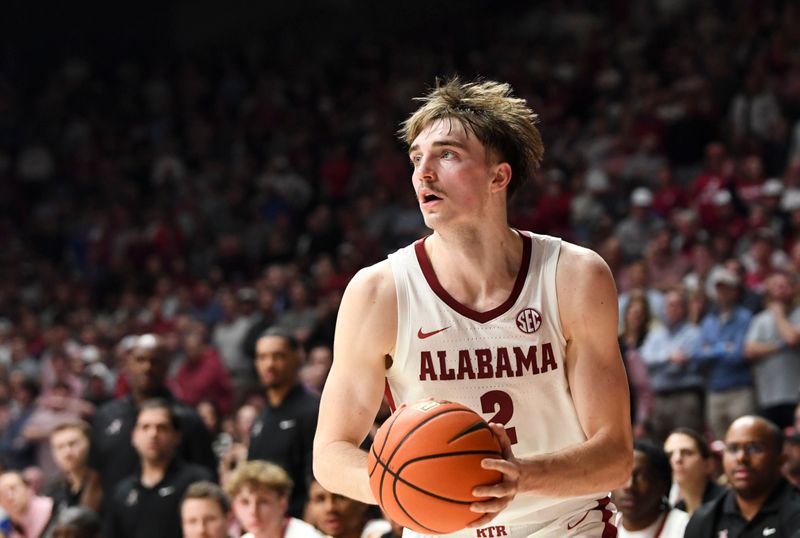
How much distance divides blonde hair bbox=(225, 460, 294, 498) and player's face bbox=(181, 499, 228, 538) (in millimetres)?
190

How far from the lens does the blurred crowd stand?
965 cm

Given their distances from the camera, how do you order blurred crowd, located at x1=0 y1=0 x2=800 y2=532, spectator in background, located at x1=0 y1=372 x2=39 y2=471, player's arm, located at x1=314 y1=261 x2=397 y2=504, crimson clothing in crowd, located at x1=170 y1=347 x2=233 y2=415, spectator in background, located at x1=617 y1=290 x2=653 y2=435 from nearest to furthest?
1. player's arm, located at x1=314 y1=261 x2=397 y2=504
2. spectator in background, located at x1=617 y1=290 x2=653 y2=435
3. blurred crowd, located at x1=0 y1=0 x2=800 y2=532
4. crimson clothing in crowd, located at x1=170 y1=347 x2=233 y2=415
5. spectator in background, located at x1=0 y1=372 x2=39 y2=471

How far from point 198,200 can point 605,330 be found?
44.4ft

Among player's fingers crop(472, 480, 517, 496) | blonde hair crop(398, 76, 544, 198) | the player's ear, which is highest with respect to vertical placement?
blonde hair crop(398, 76, 544, 198)

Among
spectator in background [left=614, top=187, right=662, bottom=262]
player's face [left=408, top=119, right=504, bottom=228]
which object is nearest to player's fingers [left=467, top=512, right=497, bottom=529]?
player's face [left=408, top=119, right=504, bottom=228]

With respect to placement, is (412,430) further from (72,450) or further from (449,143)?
(72,450)

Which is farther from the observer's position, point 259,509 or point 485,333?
point 259,509

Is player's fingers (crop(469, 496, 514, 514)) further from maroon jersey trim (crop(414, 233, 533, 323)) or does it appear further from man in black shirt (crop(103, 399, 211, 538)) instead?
man in black shirt (crop(103, 399, 211, 538))

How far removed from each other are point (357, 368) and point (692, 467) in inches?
148

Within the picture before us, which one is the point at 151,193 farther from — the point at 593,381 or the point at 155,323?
the point at 593,381

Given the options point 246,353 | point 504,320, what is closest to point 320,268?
point 246,353

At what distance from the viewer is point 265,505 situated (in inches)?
250

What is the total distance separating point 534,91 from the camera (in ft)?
49.8

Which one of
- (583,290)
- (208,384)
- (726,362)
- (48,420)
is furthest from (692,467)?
(48,420)
